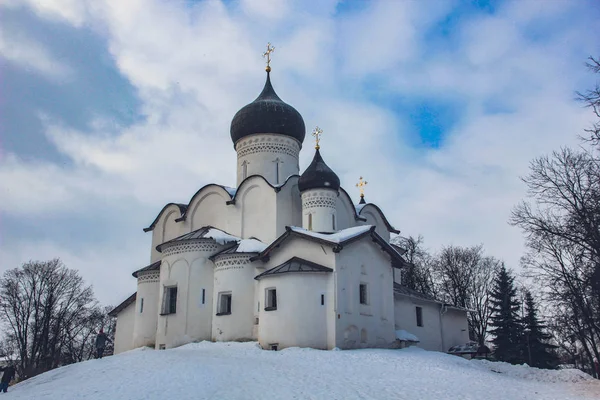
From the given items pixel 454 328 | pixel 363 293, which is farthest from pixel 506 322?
pixel 363 293

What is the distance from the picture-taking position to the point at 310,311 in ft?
58.5

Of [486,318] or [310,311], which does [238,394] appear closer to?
[310,311]

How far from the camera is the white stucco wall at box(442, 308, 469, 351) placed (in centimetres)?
2495

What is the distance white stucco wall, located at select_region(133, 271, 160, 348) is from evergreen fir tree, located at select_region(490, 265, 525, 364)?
15773 mm

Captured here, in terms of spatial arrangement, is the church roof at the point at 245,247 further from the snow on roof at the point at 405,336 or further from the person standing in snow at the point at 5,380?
the person standing in snow at the point at 5,380

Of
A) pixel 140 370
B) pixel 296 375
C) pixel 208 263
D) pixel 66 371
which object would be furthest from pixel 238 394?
pixel 208 263

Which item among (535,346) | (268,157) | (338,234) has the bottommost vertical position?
(535,346)

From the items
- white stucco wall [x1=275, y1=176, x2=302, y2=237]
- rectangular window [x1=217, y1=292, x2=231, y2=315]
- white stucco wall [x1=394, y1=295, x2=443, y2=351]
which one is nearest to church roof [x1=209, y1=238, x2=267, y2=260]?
white stucco wall [x1=275, y1=176, x2=302, y2=237]

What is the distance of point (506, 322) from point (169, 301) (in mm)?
16154

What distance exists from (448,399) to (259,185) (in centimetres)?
1321

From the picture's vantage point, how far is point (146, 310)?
22.5m

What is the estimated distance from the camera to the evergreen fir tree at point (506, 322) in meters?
26.4

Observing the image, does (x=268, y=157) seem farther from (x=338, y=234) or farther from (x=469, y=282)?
(x=469, y=282)

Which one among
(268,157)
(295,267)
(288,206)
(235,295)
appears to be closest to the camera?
(295,267)
